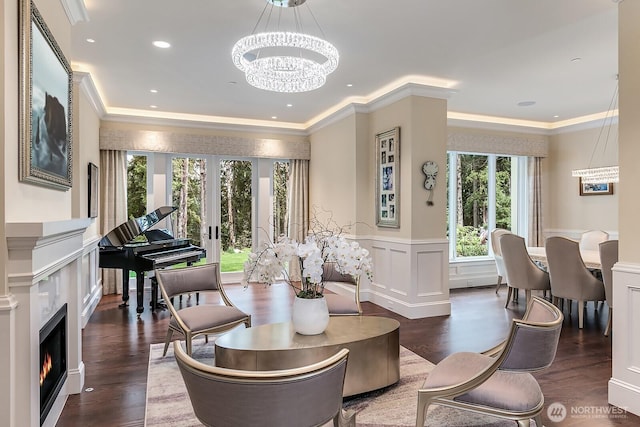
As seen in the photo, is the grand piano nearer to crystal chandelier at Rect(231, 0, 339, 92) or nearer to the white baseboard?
crystal chandelier at Rect(231, 0, 339, 92)

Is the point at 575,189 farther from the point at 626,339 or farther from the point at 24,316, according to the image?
the point at 24,316

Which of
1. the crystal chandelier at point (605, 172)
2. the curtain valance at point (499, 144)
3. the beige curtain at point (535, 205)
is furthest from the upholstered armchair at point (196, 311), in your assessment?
the beige curtain at point (535, 205)

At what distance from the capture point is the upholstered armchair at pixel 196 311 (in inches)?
136

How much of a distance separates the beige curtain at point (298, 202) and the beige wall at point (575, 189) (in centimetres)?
457

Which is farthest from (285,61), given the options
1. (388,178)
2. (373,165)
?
(373,165)

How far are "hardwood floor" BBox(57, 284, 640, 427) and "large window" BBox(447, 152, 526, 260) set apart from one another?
4.16 feet

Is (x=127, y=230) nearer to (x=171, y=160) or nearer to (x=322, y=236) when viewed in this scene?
(x=171, y=160)

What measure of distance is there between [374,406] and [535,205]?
617cm

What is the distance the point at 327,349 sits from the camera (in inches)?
105

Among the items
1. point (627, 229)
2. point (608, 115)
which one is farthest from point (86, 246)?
point (608, 115)

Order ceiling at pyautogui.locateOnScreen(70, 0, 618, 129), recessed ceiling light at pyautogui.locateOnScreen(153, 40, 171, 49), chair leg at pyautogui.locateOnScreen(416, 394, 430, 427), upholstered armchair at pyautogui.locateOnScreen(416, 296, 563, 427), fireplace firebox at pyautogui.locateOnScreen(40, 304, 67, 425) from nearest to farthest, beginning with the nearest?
upholstered armchair at pyautogui.locateOnScreen(416, 296, 563, 427), chair leg at pyautogui.locateOnScreen(416, 394, 430, 427), fireplace firebox at pyautogui.locateOnScreen(40, 304, 67, 425), ceiling at pyautogui.locateOnScreen(70, 0, 618, 129), recessed ceiling light at pyautogui.locateOnScreen(153, 40, 171, 49)

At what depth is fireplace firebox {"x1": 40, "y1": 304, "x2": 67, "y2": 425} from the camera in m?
2.35

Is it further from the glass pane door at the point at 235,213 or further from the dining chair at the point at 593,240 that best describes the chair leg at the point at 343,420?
the glass pane door at the point at 235,213

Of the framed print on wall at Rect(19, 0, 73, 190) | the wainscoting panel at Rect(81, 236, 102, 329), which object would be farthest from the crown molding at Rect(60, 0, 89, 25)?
the wainscoting panel at Rect(81, 236, 102, 329)
